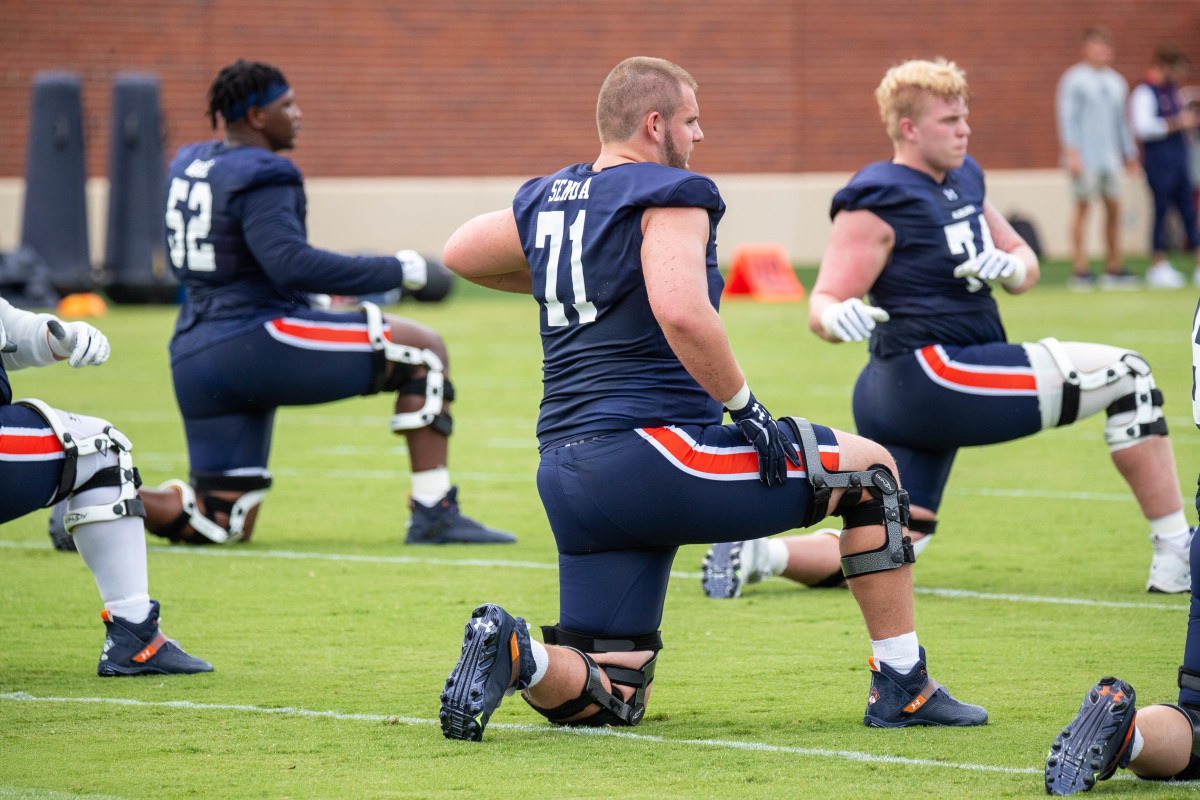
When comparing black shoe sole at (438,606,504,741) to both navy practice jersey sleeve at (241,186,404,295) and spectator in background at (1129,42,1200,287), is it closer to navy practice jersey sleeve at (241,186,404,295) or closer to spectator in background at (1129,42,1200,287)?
navy practice jersey sleeve at (241,186,404,295)

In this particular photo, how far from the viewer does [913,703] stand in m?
4.16

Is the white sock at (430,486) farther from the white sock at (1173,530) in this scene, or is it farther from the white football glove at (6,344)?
the white sock at (1173,530)

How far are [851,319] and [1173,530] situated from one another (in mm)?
1590

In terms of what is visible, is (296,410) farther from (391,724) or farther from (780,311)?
(391,724)

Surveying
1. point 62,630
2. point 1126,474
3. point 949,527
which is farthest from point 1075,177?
point 62,630

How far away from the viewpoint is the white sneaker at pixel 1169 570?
5855 mm

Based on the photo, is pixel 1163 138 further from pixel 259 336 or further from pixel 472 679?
pixel 472 679

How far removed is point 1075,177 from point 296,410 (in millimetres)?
10154

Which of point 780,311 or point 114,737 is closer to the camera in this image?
point 114,737

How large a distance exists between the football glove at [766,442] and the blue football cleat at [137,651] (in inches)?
76.3

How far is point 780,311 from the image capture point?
55.9 feet

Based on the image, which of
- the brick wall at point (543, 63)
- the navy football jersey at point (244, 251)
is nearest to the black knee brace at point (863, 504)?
the navy football jersey at point (244, 251)

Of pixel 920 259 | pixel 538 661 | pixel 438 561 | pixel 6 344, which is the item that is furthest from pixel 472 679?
pixel 438 561

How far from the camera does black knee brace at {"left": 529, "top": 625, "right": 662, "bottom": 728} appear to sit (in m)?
4.17
